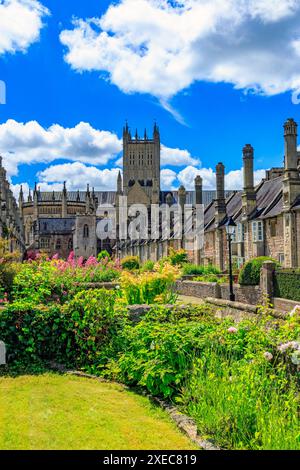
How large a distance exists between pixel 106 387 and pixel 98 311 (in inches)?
85.7

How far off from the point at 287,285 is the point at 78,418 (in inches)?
694

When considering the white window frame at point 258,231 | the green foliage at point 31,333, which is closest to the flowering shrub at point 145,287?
the green foliage at point 31,333

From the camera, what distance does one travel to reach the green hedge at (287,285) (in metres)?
21.5

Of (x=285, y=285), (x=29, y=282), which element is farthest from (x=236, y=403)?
(x=285, y=285)

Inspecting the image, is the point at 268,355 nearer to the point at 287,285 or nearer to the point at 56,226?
the point at 287,285

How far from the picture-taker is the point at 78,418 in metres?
6.54

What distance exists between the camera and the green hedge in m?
21.5

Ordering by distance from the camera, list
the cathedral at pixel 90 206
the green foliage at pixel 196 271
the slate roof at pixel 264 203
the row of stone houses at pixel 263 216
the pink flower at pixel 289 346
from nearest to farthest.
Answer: the pink flower at pixel 289 346
the row of stone houses at pixel 263 216
the slate roof at pixel 264 203
the green foliage at pixel 196 271
the cathedral at pixel 90 206

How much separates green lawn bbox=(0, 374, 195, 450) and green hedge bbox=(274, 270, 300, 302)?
595 inches

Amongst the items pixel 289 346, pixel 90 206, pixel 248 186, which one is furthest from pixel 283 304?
pixel 90 206

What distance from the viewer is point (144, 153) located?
146 meters

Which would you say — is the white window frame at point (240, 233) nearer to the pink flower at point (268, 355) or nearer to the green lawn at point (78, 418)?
the green lawn at point (78, 418)

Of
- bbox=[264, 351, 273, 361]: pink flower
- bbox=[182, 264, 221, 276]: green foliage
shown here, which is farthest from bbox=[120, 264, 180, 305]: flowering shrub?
bbox=[182, 264, 221, 276]: green foliage

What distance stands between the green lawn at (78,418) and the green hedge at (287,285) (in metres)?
15.1
